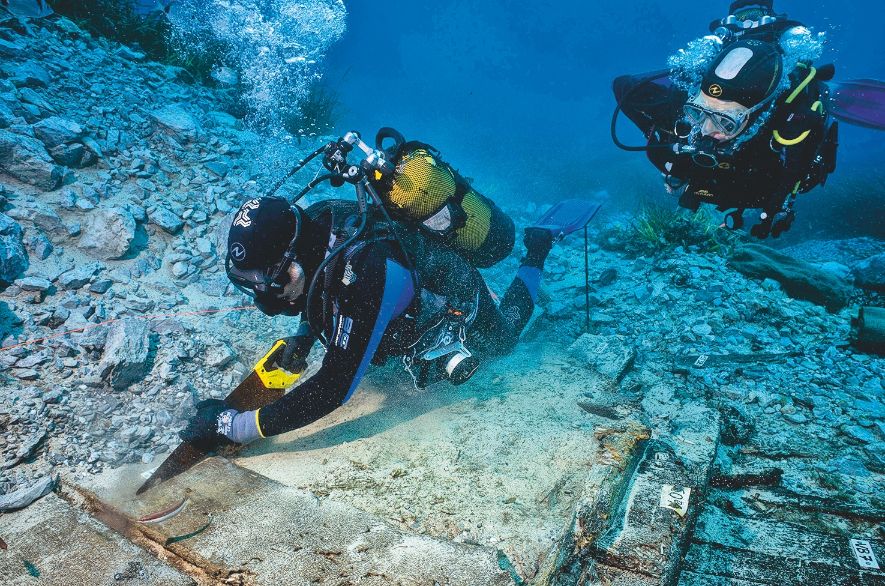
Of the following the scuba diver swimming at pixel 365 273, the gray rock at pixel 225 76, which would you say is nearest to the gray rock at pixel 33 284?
the scuba diver swimming at pixel 365 273

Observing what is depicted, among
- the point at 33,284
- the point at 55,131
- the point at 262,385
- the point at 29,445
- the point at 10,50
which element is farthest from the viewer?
the point at 10,50

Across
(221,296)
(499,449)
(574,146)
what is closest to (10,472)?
(221,296)

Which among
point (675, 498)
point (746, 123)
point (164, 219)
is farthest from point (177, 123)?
point (675, 498)

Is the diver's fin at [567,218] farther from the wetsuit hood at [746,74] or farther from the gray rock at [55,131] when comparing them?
the gray rock at [55,131]

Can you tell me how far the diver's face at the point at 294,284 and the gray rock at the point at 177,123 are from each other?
155 inches

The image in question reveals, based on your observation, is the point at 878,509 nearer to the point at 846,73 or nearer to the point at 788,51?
the point at 788,51

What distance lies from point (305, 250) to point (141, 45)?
649 centimetres

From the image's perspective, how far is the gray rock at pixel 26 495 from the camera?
7.52 ft

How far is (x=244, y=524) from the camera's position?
2072 millimetres

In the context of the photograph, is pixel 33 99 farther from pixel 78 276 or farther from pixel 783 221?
pixel 783 221

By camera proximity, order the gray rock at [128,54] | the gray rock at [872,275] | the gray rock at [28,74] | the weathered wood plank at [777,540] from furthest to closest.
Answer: the gray rock at [128,54] → the gray rock at [872,275] → the gray rock at [28,74] → the weathered wood plank at [777,540]

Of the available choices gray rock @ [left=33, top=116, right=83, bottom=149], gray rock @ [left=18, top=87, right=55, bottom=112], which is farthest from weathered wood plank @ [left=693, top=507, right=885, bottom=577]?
gray rock @ [left=18, top=87, right=55, bottom=112]

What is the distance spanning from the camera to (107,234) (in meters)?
3.84

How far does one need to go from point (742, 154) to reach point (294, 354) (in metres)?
4.00
